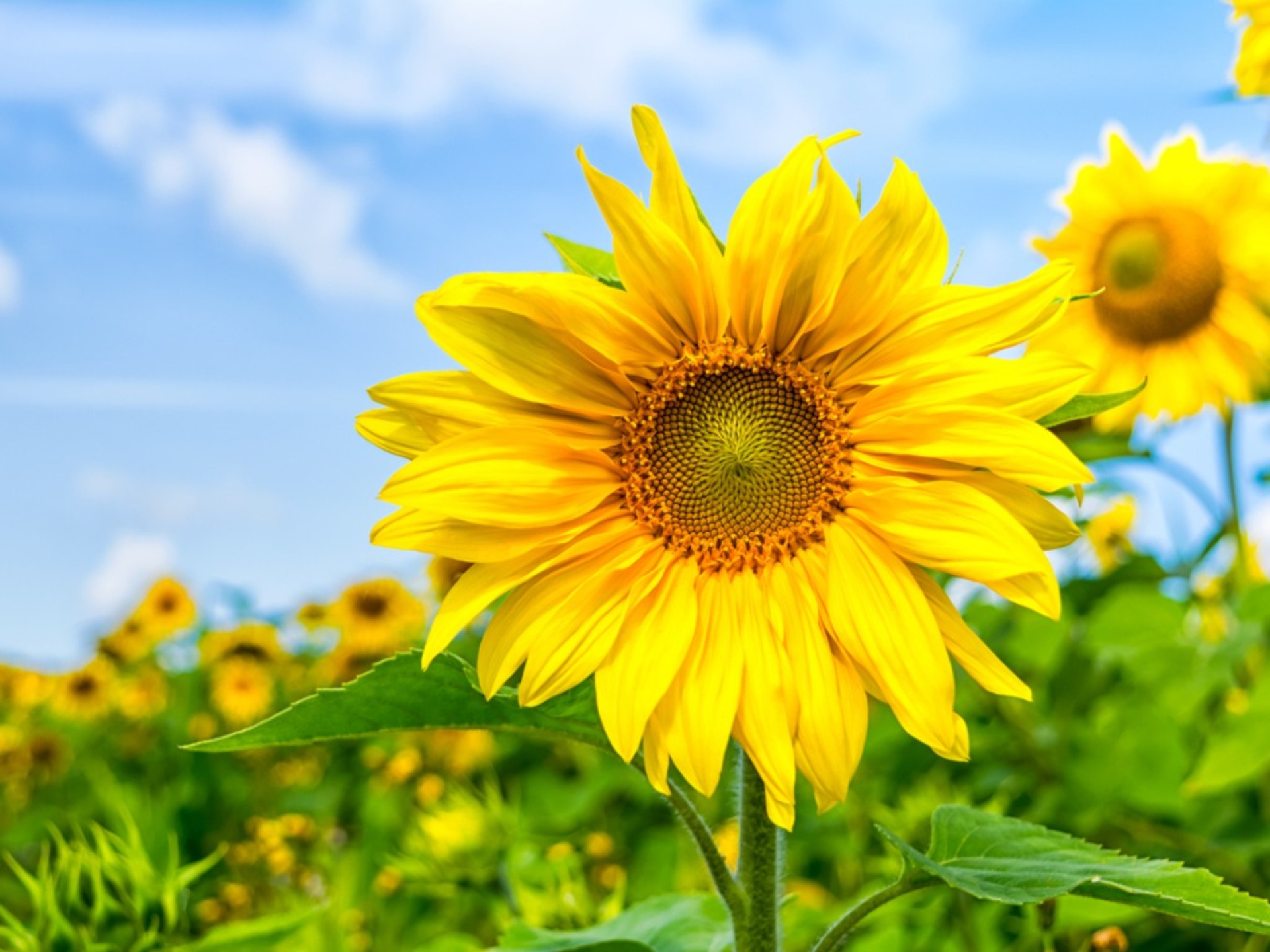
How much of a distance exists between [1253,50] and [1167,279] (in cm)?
79

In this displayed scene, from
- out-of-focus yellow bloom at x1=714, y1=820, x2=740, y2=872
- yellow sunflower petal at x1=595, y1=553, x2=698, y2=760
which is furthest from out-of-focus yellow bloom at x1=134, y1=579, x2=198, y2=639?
yellow sunflower petal at x1=595, y1=553, x2=698, y2=760

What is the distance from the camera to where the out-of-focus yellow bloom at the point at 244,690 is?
533 cm

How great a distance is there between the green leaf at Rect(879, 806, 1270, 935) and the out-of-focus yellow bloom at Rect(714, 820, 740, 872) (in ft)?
2.88

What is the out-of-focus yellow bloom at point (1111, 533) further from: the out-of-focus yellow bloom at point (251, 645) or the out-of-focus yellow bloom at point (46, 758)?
the out-of-focus yellow bloom at point (46, 758)

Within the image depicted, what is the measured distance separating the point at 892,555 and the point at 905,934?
157cm

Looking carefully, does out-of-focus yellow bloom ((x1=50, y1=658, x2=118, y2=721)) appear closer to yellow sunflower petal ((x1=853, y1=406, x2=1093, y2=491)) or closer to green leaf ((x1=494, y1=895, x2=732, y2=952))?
green leaf ((x1=494, y1=895, x2=732, y2=952))

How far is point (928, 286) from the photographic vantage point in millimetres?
1206

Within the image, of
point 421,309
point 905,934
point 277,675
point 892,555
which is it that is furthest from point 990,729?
point 277,675

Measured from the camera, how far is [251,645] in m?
5.23

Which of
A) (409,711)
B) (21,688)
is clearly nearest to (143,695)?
(21,688)

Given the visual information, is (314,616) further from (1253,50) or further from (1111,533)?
(1253,50)

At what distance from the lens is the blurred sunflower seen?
6.66ft

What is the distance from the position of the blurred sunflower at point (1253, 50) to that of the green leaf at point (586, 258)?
1.27 meters

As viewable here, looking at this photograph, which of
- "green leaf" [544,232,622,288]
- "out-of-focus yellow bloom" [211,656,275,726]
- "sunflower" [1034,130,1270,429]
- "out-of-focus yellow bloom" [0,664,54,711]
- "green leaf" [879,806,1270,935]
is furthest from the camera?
"out-of-focus yellow bloom" [0,664,54,711]
